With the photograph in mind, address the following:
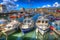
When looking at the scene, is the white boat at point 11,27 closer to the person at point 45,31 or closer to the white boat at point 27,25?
the white boat at point 27,25

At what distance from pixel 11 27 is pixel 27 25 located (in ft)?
0.65

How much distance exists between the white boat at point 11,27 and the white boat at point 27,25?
0.09 m

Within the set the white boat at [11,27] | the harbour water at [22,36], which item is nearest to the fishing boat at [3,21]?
the white boat at [11,27]

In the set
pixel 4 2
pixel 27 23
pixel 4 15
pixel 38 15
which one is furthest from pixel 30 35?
pixel 4 2

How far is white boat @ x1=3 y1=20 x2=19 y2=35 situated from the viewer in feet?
5.65

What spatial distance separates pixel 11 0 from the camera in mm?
1761

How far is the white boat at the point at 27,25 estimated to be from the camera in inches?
67.7

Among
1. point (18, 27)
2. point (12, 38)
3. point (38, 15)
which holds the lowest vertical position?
point (12, 38)

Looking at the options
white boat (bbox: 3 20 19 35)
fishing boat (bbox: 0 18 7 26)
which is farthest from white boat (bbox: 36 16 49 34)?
fishing boat (bbox: 0 18 7 26)

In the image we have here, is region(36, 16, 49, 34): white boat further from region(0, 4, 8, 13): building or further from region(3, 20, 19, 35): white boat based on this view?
region(0, 4, 8, 13): building

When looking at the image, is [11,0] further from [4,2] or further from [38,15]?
[38,15]

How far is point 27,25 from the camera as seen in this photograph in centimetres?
173

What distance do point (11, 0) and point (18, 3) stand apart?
0.31ft

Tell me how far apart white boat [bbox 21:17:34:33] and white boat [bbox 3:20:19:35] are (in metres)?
0.09
